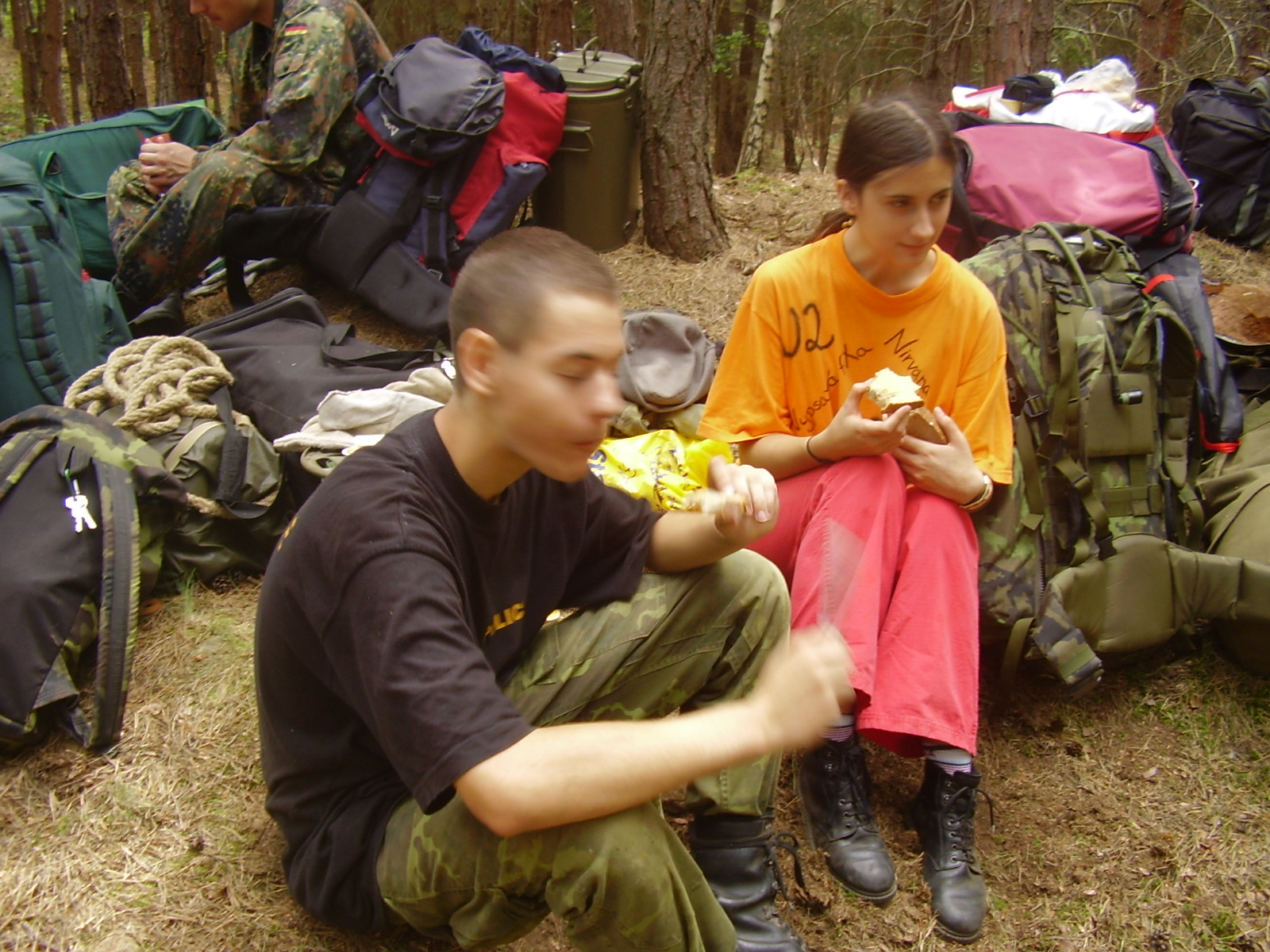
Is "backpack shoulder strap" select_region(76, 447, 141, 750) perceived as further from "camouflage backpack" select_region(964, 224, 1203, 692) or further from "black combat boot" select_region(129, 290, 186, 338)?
"camouflage backpack" select_region(964, 224, 1203, 692)

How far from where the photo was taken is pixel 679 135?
15.3ft

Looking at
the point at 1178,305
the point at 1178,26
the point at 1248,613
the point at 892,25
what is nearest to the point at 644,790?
the point at 1248,613

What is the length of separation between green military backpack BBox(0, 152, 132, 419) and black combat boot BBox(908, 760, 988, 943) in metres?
3.11

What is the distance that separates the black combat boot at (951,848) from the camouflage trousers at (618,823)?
0.53m

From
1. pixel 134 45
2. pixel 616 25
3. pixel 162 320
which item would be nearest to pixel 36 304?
pixel 162 320

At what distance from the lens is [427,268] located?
4.27 m

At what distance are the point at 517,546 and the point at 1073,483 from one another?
1.77 m

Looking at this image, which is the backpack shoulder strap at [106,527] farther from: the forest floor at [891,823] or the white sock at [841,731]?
the white sock at [841,731]

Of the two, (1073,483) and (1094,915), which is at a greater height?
(1073,483)

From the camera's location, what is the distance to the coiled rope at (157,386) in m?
3.01

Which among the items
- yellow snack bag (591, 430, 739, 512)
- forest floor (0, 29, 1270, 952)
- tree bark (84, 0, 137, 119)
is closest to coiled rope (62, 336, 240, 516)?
forest floor (0, 29, 1270, 952)

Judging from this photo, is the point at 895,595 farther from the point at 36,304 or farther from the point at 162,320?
the point at 162,320

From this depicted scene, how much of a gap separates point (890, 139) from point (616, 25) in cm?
450

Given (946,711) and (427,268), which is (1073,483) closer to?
(946,711)
